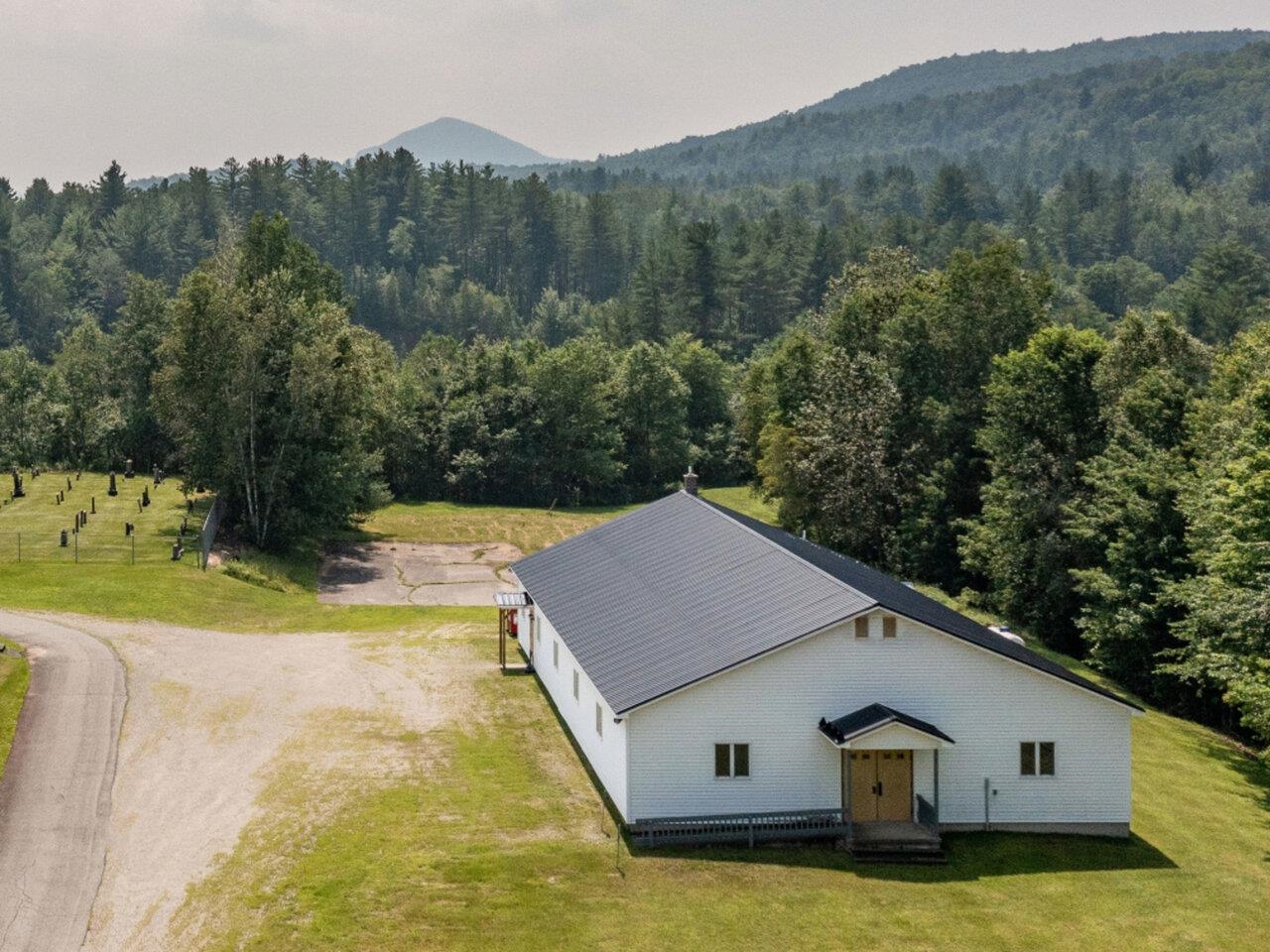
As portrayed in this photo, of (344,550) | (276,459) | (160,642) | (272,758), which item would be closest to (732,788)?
(272,758)

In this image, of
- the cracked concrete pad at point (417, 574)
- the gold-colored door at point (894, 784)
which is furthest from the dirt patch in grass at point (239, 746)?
the cracked concrete pad at point (417, 574)

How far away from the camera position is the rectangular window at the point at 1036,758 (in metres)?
35.0

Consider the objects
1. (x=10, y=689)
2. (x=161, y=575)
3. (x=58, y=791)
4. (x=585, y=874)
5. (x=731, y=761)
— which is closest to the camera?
(x=585, y=874)

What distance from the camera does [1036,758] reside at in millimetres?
35062

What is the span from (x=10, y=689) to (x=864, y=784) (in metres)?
26.2

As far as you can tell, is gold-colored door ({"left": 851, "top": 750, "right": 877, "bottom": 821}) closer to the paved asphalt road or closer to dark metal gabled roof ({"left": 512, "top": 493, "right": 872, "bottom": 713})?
dark metal gabled roof ({"left": 512, "top": 493, "right": 872, "bottom": 713})

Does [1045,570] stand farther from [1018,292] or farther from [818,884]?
[818,884]

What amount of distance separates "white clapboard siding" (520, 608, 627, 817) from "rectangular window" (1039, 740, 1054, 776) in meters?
10.7

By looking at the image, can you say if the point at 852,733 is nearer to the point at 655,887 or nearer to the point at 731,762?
the point at 731,762

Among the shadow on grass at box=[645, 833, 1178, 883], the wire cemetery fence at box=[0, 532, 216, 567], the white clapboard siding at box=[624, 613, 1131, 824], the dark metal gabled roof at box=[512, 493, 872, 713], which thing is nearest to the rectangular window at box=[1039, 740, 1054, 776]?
the white clapboard siding at box=[624, 613, 1131, 824]

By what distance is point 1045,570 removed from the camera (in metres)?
64.2

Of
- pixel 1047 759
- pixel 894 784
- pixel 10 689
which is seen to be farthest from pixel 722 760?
pixel 10 689

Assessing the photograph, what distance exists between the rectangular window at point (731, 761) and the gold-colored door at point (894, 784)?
3.30m

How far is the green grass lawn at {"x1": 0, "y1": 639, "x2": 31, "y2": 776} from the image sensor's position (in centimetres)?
3800
